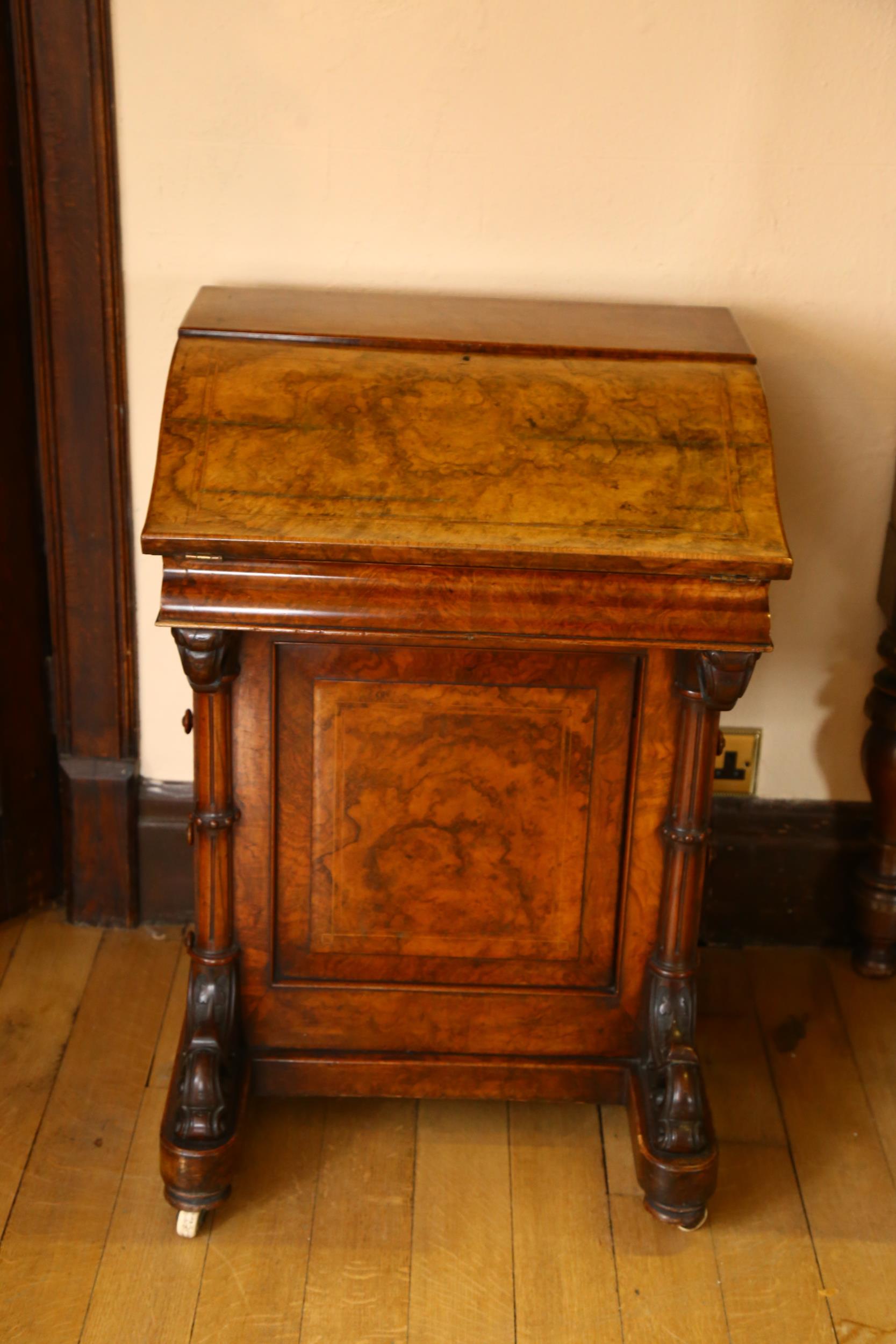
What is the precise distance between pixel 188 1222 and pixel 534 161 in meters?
1.62

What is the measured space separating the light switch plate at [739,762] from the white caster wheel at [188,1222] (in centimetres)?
113

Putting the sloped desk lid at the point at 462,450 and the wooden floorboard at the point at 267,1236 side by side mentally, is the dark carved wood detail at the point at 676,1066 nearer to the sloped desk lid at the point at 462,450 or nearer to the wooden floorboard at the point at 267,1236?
the wooden floorboard at the point at 267,1236

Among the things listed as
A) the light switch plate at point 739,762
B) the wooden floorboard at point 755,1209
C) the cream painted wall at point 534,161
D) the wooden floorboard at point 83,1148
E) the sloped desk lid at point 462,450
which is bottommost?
the wooden floorboard at point 755,1209

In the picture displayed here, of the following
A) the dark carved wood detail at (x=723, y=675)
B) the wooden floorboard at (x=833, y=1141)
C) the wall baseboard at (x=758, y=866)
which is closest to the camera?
the dark carved wood detail at (x=723, y=675)

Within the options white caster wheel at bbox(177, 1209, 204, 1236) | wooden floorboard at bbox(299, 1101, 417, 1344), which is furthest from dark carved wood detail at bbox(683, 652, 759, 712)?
white caster wheel at bbox(177, 1209, 204, 1236)

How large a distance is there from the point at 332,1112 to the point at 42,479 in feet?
3.70

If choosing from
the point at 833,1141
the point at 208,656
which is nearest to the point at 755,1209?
the point at 833,1141

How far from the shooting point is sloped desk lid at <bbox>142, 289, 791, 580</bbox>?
6.08 feet

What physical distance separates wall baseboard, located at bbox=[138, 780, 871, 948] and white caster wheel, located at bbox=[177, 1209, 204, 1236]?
29.2 inches

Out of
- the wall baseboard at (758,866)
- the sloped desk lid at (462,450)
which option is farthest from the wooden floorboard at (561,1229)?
the sloped desk lid at (462,450)

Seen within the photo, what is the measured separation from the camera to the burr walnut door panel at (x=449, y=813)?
6.93 feet

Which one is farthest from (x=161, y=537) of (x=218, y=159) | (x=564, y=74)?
(x=564, y=74)

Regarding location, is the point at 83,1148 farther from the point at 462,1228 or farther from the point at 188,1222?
the point at 462,1228

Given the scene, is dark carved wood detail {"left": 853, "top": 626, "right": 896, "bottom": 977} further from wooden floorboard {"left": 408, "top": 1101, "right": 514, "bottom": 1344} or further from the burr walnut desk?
wooden floorboard {"left": 408, "top": 1101, "right": 514, "bottom": 1344}
